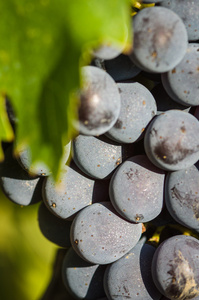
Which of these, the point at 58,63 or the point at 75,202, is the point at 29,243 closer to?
the point at 75,202

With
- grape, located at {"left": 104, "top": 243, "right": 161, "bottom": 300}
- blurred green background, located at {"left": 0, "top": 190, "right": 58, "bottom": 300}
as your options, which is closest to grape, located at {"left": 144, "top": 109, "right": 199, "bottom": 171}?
grape, located at {"left": 104, "top": 243, "right": 161, "bottom": 300}

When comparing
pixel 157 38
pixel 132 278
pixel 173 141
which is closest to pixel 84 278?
pixel 132 278

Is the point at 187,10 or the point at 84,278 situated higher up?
the point at 187,10

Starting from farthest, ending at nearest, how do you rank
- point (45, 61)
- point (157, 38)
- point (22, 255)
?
point (22, 255)
point (157, 38)
point (45, 61)

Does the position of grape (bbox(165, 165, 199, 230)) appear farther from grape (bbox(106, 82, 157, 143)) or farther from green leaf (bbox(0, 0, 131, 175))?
green leaf (bbox(0, 0, 131, 175))

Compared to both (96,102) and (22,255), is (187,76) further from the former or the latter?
(22,255)

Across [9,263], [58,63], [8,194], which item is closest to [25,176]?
[8,194]
